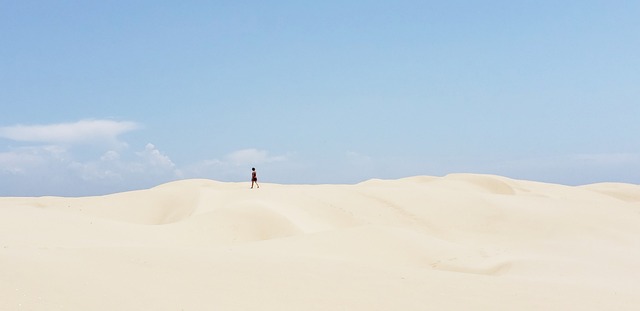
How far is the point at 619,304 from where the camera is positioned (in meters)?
9.25

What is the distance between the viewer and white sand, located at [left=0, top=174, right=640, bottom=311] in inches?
316

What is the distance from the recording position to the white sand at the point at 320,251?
8.03 metres

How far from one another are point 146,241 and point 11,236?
3.05m

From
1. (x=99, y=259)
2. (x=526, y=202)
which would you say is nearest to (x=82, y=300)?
(x=99, y=259)

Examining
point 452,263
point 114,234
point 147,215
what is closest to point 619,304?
point 452,263

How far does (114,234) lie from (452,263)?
27.4 ft

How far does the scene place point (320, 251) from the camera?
44.4ft

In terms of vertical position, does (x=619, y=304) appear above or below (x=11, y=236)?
below

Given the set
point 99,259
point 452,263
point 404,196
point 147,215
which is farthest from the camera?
point 404,196

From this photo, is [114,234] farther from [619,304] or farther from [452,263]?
[619,304]

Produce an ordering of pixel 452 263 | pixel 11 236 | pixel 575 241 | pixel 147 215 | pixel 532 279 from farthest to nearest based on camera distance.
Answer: pixel 147 215, pixel 575 241, pixel 452 263, pixel 11 236, pixel 532 279

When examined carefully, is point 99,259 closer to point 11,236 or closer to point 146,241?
point 11,236

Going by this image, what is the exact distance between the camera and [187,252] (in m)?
10.2

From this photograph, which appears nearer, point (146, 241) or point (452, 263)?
point (452, 263)
